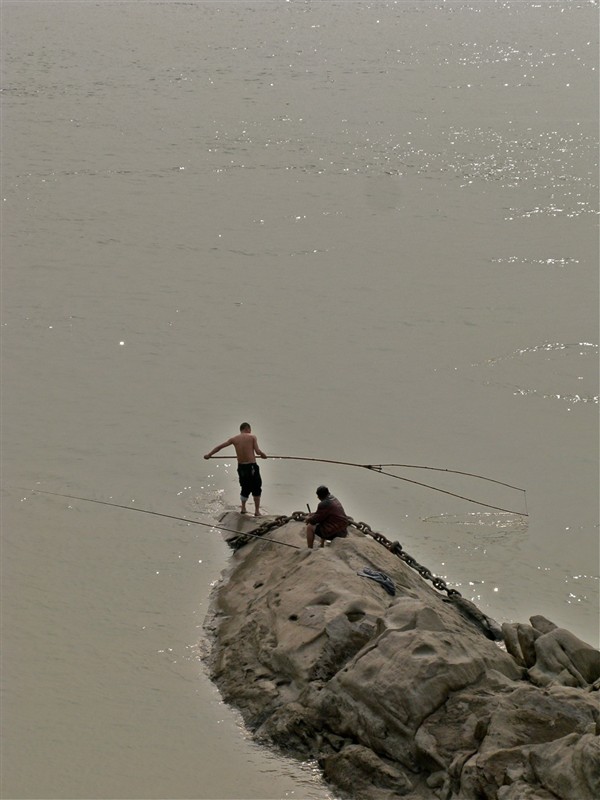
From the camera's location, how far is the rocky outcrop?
9922 mm

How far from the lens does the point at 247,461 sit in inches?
617

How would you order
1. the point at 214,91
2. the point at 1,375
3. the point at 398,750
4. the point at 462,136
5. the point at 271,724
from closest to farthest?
the point at 398,750 → the point at 271,724 → the point at 1,375 → the point at 462,136 → the point at 214,91

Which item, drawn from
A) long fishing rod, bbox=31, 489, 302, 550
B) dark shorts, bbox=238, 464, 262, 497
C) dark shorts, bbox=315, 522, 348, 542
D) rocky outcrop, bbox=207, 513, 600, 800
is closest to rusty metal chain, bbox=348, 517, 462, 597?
dark shorts, bbox=315, 522, 348, 542

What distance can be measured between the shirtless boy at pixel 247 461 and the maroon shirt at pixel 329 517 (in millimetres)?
1822

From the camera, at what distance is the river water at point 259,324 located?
1373 cm

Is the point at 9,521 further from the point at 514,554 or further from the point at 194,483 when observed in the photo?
the point at 514,554

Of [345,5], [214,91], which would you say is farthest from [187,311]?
[345,5]

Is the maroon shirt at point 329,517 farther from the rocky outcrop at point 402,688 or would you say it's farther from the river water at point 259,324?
the river water at point 259,324

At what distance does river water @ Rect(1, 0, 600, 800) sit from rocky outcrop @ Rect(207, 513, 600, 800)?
16.5 inches

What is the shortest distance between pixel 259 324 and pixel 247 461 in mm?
8398

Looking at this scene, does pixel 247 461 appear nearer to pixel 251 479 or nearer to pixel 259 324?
pixel 251 479

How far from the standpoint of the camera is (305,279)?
2556 centimetres

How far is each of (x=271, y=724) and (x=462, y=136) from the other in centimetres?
2354

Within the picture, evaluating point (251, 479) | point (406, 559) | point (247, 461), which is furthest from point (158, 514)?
point (406, 559)
